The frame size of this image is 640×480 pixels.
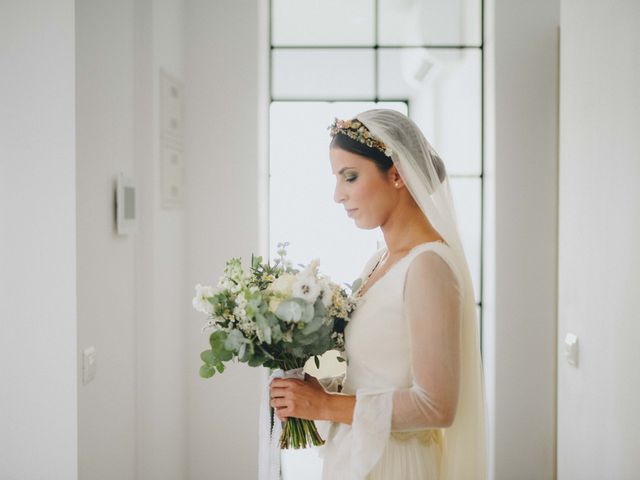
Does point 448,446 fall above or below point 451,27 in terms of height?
below

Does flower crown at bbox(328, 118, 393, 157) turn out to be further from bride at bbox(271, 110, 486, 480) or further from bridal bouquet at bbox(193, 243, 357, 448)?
bridal bouquet at bbox(193, 243, 357, 448)

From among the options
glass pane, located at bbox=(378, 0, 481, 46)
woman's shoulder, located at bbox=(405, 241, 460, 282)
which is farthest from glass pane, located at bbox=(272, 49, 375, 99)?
woman's shoulder, located at bbox=(405, 241, 460, 282)

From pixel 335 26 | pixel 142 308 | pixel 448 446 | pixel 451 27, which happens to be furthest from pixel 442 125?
pixel 448 446

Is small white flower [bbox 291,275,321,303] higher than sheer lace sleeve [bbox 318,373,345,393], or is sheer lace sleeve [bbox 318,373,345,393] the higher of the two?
small white flower [bbox 291,275,321,303]

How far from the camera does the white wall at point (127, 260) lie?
1831 mm

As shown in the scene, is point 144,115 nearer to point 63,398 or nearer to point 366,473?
point 63,398

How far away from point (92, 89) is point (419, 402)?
146 centimetres

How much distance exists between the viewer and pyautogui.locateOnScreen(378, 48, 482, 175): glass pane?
10.1ft

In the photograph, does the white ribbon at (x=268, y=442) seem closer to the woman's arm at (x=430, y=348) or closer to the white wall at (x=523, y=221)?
the woman's arm at (x=430, y=348)

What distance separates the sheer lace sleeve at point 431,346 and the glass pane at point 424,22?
2073mm

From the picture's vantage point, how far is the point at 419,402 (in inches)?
52.4

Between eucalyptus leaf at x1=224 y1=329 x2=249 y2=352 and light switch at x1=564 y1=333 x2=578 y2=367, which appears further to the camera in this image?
light switch at x1=564 y1=333 x2=578 y2=367

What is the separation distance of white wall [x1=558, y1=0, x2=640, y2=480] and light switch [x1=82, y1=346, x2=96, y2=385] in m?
1.61

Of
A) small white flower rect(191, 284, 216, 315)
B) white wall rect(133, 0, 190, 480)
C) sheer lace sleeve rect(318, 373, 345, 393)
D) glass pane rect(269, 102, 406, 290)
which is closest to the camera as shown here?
small white flower rect(191, 284, 216, 315)
